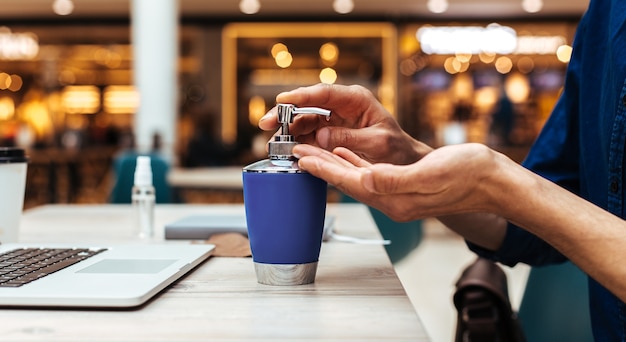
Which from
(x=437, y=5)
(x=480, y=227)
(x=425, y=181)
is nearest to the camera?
(x=425, y=181)

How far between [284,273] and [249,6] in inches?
375

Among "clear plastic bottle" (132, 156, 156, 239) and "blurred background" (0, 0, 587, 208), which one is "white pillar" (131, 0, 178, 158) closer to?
"blurred background" (0, 0, 587, 208)

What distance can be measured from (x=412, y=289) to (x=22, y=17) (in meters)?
8.84

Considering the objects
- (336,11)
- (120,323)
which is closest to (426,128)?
(336,11)

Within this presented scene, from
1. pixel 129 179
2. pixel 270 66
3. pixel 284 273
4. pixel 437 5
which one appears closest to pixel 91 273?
pixel 284 273

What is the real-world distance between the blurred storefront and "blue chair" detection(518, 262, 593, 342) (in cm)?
868

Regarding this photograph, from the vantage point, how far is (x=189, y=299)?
2.36 ft

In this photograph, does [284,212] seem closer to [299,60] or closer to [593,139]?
[593,139]

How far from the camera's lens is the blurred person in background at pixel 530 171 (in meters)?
0.66

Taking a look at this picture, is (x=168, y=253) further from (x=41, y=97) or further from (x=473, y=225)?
(x=41, y=97)

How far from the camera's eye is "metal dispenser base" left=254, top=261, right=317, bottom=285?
2.51 feet

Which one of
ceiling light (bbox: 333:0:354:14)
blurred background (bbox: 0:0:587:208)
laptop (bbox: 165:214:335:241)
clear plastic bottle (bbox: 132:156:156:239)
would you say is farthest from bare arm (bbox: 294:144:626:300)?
ceiling light (bbox: 333:0:354:14)

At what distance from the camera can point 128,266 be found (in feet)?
2.73

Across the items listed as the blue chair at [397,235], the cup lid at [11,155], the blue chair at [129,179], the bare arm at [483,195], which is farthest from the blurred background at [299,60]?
the bare arm at [483,195]
